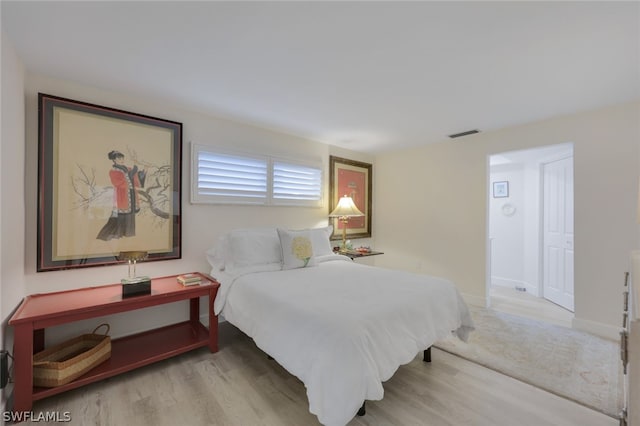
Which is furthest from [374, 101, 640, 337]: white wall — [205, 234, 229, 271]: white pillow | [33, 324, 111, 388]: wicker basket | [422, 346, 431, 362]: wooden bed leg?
[33, 324, 111, 388]: wicker basket

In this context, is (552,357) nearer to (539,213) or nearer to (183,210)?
(539,213)

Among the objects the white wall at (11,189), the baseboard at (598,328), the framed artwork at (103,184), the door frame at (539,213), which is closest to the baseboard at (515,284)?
the door frame at (539,213)

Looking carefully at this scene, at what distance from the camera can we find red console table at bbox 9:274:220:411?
165 cm

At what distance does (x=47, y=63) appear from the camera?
2.04 metres

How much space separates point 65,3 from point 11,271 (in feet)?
5.58

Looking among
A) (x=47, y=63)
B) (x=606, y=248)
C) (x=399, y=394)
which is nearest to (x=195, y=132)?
(x=47, y=63)

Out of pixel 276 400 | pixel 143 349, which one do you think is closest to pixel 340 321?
pixel 276 400

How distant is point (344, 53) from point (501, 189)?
458 centimetres

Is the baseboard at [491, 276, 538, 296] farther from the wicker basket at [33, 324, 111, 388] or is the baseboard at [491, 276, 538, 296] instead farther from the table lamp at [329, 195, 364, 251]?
the wicker basket at [33, 324, 111, 388]

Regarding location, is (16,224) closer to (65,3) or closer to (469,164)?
(65,3)

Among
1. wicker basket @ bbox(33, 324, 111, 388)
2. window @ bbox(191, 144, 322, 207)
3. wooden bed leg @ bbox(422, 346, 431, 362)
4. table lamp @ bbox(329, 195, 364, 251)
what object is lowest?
wooden bed leg @ bbox(422, 346, 431, 362)

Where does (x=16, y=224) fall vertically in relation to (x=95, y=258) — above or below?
above

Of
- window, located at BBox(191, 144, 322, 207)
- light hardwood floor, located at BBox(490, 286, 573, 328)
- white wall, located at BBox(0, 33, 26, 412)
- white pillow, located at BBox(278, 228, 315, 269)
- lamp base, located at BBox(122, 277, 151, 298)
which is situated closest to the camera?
white wall, located at BBox(0, 33, 26, 412)

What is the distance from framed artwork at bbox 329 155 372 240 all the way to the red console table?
234 centimetres
